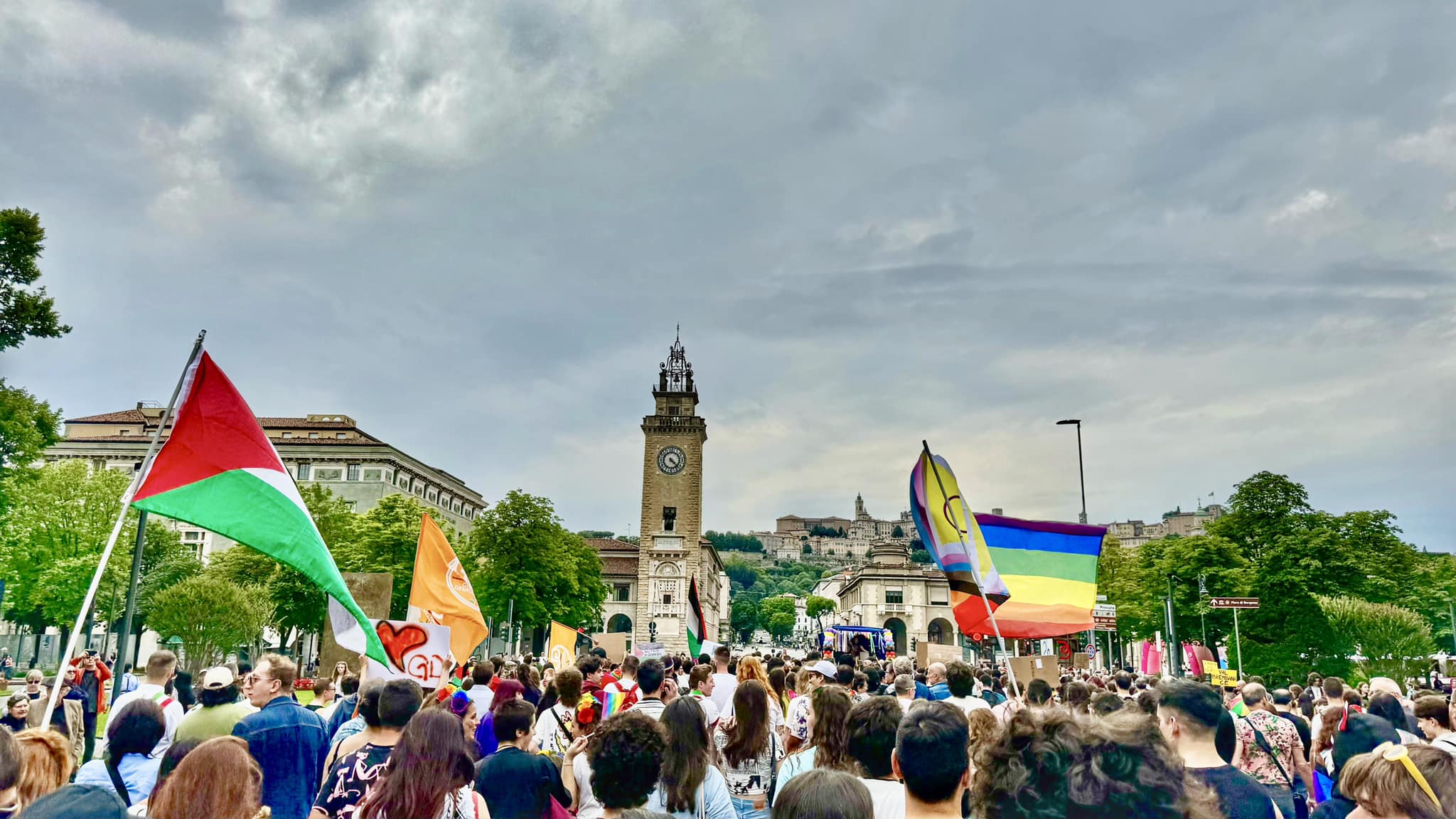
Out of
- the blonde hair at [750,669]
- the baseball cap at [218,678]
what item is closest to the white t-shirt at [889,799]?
the blonde hair at [750,669]

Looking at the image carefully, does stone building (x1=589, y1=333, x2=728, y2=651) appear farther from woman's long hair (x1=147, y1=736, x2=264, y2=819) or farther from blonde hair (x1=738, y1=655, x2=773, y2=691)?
woman's long hair (x1=147, y1=736, x2=264, y2=819)

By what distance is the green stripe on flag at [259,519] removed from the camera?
7641 mm

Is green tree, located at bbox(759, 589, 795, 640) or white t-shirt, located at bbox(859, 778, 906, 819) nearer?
white t-shirt, located at bbox(859, 778, 906, 819)

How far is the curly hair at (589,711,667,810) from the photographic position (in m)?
4.92

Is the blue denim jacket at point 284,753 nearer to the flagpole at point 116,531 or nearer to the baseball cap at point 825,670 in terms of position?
the flagpole at point 116,531

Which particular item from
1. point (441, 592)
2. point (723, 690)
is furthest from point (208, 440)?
point (441, 592)

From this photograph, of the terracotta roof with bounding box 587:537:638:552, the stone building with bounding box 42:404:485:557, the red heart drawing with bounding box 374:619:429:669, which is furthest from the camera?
the terracotta roof with bounding box 587:537:638:552

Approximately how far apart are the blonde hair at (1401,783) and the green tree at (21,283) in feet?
108

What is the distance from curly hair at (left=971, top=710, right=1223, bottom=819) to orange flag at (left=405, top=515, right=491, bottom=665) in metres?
11.1

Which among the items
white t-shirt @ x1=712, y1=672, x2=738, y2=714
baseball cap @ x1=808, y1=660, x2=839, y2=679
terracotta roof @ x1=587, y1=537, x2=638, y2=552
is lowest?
white t-shirt @ x1=712, y1=672, x2=738, y2=714

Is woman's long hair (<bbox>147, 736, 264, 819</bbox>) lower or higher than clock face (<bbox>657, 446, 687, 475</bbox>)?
lower

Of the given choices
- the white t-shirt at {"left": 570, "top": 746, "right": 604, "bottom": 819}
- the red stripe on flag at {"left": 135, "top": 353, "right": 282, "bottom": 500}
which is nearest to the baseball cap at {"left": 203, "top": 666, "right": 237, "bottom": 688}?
the red stripe on flag at {"left": 135, "top": 353, "right": 282, "bottom": 500}

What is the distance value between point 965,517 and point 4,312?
2836 cm

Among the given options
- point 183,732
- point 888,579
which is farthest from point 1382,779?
point 888,579
